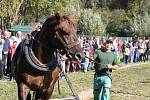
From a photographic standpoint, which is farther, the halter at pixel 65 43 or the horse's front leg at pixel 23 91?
the horse's front leg at pixel 23 91

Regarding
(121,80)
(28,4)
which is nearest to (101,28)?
(28,4)

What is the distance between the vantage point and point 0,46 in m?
16.5

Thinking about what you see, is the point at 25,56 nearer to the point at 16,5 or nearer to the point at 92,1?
the point at 16,5

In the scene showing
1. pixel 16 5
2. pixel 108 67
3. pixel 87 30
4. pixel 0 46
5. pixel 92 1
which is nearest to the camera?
pixel 108 67

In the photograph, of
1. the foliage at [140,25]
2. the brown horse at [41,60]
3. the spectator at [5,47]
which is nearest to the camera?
the brown horse at [41,60]

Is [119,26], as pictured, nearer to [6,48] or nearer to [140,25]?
[140,25]

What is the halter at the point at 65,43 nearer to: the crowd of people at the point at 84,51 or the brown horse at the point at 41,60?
the brown horse at the point at 41,60

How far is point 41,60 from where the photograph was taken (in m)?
7.65

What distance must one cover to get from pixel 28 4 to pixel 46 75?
3992cm

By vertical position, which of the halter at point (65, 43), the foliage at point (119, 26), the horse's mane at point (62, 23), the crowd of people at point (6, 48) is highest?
the horse's mane at point (62, 23)

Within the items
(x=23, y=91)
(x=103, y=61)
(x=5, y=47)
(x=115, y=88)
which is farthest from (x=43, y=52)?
(x=5, y=47)

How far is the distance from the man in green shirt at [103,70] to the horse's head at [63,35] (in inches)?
102

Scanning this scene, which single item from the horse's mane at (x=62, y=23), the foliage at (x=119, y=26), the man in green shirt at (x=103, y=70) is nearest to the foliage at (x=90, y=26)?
the foliage at (x=119, y=26)

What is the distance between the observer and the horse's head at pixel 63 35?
7078mm
